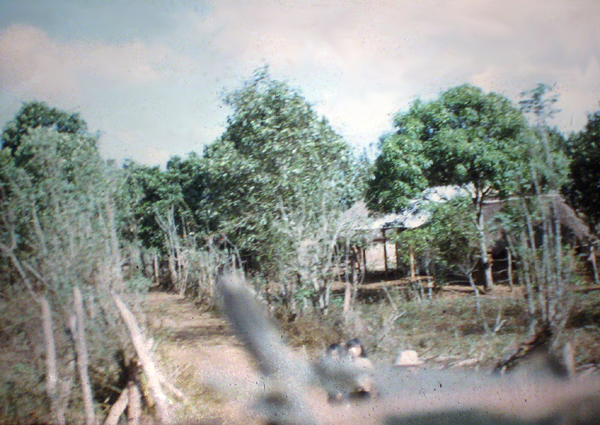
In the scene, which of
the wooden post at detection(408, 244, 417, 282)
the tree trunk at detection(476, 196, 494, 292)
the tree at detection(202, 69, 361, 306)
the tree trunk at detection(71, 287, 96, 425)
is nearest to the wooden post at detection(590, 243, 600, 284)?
the tree trunk at detection(476, 196, 494, 292)

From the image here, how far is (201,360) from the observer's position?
Answer: 5.73 m

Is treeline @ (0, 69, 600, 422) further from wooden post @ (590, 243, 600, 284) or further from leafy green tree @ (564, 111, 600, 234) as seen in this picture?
wooden post @ (590, 243, 600, 284)

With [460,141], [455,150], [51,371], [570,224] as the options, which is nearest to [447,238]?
[455,150]

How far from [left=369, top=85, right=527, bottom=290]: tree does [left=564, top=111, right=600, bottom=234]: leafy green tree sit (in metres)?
0.70

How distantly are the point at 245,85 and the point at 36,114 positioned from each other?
8.41 ft

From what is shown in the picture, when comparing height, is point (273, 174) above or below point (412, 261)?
above

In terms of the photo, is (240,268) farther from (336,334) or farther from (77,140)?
(77,140)

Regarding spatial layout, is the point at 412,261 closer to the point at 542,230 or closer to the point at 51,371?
the point at 542,230

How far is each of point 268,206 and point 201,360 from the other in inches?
83.3

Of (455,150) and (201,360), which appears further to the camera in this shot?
(455,150)

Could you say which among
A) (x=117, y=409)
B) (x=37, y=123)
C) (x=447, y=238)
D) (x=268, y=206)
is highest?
(x=37, y=123)

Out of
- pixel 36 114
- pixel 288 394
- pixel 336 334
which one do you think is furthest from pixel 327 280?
pixel 36 114

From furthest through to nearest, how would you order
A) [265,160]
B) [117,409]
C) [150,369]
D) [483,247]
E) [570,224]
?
[483,247] < [265,160] < [570,224] < [150,369] < [117,409]

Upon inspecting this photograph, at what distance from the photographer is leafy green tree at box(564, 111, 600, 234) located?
588 cm
